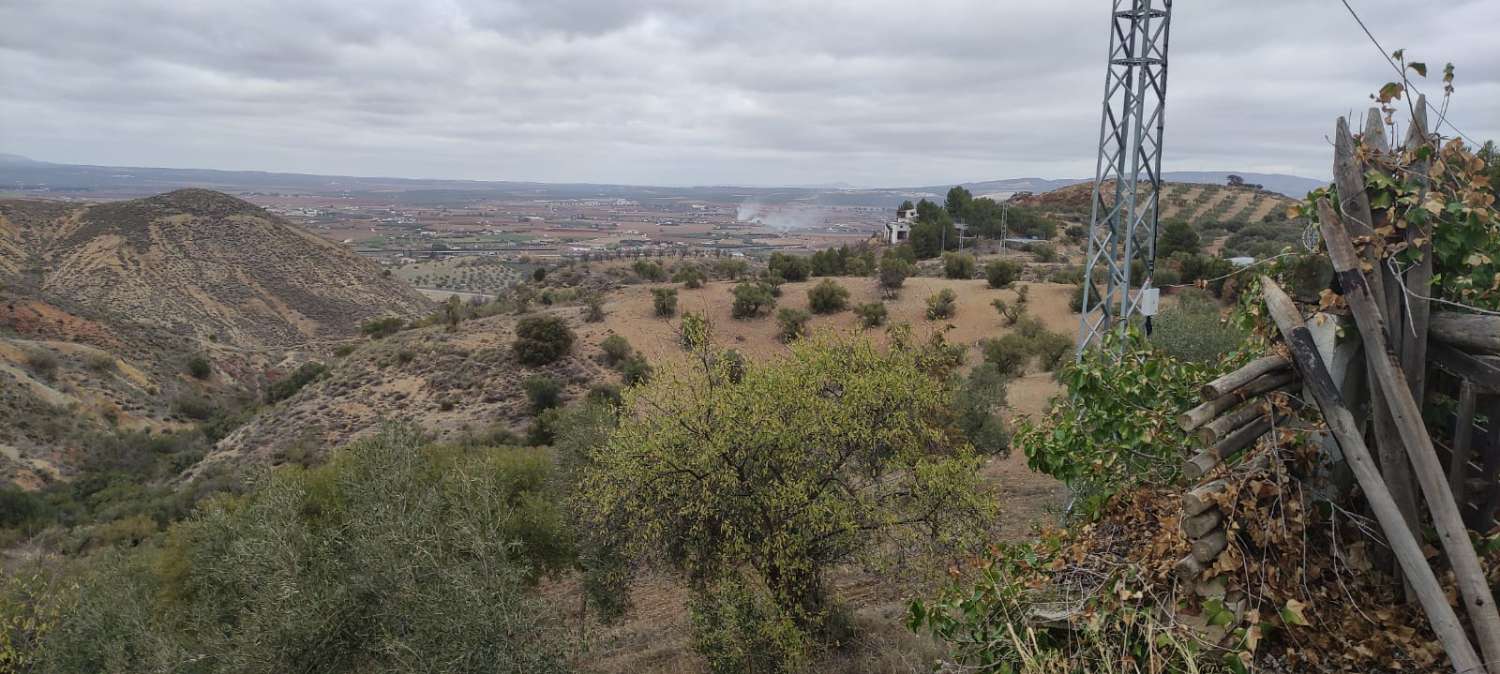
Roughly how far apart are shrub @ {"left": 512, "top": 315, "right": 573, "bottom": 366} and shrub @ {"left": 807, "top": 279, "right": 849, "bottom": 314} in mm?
11611

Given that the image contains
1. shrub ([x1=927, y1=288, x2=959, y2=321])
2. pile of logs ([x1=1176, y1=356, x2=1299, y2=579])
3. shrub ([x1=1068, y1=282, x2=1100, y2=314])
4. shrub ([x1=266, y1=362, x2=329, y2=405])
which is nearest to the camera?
pile of logs ([x1=1176, y1=356, x2=1299, y2=579])

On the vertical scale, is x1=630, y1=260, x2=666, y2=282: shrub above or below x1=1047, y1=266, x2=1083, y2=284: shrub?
below

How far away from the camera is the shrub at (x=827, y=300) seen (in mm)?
38688

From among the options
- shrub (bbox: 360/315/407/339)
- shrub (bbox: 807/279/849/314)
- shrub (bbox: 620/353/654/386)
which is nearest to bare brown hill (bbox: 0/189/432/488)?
shrub (bbox: 360/315/407/339)

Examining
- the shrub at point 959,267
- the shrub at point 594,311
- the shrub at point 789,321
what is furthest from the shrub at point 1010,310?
the shrub at point 594,311

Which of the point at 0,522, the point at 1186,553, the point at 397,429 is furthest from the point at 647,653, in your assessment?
the point at 0,522

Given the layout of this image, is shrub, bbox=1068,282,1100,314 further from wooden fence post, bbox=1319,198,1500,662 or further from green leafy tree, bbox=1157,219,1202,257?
wooden fence post, bbox=1319,198,1500,662

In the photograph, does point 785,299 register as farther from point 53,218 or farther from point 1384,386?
point 53,218

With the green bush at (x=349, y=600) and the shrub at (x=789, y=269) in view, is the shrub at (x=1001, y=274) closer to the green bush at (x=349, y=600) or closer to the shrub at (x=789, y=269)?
the shrub at (x=789, y=269)

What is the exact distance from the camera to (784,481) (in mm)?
8945

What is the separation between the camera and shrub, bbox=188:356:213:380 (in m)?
42.4

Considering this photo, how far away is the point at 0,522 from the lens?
23.5 m

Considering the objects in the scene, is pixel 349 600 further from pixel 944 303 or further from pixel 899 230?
pixel 899 230

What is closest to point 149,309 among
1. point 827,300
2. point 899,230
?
point 827,300
